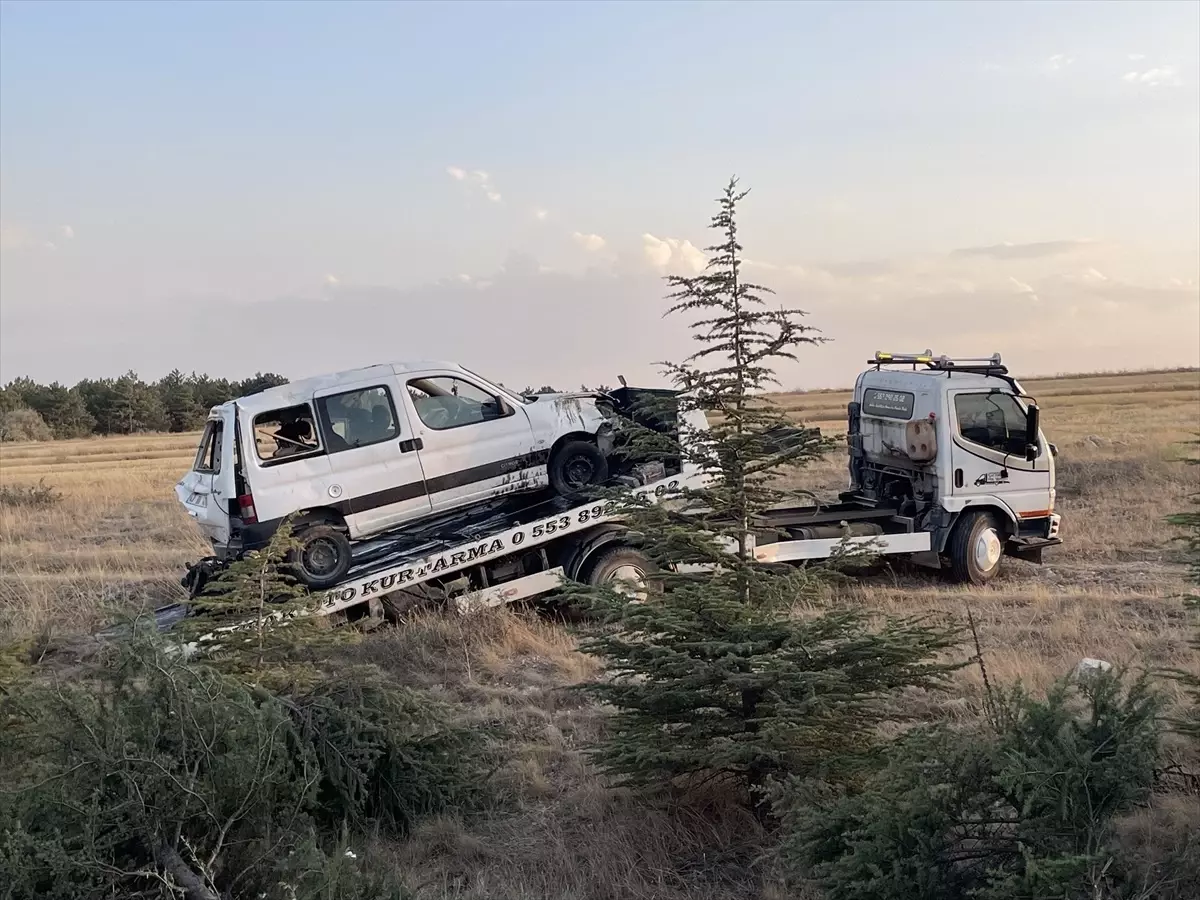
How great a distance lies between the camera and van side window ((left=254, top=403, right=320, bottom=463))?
946 centimetres

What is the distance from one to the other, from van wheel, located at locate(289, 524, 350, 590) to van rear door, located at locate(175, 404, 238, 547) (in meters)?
0.79

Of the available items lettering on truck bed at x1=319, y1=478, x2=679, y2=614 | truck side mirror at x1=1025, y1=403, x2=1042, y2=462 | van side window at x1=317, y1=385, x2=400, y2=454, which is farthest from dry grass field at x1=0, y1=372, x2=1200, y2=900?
van side window at x1=317, y1=385, x2=400, y2=454

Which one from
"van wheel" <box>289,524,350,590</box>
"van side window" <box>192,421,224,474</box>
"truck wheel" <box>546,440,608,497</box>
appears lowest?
"van wheel" <box>289,524,350,590</box>

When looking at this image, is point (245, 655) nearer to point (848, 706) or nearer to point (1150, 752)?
point (848, 706)

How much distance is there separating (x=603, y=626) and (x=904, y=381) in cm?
812

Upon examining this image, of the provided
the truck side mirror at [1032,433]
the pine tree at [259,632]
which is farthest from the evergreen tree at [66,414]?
the pine tree at [259,632]

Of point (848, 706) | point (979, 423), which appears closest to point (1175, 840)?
point (848, 706)

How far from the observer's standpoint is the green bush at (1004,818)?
11.2 feet

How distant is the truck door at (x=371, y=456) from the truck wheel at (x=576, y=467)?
140cm

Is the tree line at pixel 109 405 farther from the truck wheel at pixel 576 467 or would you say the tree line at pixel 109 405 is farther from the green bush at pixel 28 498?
the truck wheel at pixel 576 467

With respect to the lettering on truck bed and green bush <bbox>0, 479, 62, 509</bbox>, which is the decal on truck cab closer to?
the lettering on truck bed

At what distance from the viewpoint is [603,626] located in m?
5.71

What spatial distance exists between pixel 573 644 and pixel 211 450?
4075 mm

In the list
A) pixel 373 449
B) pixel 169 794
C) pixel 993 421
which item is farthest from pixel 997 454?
pixel 169 794
